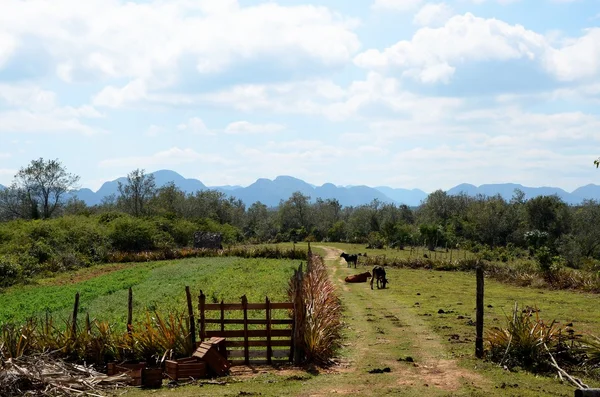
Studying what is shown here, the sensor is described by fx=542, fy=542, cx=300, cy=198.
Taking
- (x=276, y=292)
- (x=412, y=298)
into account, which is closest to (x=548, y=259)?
(x=412, y=298)

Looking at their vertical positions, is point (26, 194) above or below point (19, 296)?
above

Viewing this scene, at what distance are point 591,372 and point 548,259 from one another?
1036 inches

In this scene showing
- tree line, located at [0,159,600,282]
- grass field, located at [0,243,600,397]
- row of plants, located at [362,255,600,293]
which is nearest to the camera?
grass field, located at [0,243,600,397]

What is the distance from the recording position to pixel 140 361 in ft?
51.5

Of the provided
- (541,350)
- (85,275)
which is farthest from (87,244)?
(541,350)

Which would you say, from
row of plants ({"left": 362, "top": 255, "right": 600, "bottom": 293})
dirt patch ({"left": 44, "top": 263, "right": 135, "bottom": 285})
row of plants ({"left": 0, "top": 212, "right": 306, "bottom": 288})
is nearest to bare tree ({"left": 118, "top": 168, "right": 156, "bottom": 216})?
row of plants ({"left": 0, "top": 212, "right": 306, "bottom": 288})

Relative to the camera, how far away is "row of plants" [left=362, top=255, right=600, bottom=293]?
112 feet

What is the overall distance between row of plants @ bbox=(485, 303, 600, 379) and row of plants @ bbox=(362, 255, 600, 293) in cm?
1975

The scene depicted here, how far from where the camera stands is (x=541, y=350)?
50.4ft

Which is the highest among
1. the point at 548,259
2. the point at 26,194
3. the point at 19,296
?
the point at 26,194

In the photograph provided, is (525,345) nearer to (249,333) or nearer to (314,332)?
(314,332)

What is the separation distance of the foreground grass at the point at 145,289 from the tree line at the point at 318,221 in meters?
18.8

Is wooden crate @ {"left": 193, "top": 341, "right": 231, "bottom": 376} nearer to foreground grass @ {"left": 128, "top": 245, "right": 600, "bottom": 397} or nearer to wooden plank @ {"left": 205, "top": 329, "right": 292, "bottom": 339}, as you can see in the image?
foreground grass @ {"left": 128, "top": 245, "right": 600, "bottom": 397}

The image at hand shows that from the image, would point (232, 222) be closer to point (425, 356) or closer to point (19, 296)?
point (19, 296)
